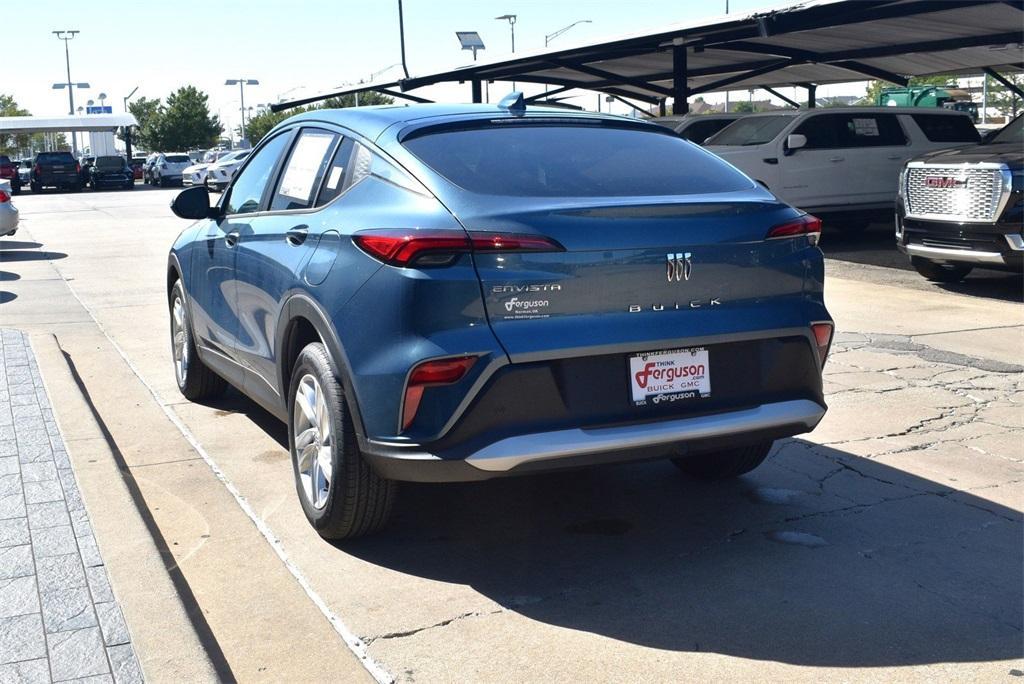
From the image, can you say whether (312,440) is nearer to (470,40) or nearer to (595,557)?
(595,557)

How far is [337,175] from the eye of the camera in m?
4.78

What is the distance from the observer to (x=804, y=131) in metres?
16.6

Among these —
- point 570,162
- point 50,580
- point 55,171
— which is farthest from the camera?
point 55,171

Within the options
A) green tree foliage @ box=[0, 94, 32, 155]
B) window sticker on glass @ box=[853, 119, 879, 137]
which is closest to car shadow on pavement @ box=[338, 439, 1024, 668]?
window sticker on glass @ box=[853, 119, 879, 137]

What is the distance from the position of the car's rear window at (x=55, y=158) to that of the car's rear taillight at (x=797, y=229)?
4370 cm

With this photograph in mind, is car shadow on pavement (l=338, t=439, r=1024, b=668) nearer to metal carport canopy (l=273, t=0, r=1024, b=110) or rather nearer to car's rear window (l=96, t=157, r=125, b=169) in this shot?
metal carport canopy (l=273, t=0, r=1024, b=110)

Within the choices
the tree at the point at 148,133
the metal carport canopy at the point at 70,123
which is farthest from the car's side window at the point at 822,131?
the tree at the point at 148,133

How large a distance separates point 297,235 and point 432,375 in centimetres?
123

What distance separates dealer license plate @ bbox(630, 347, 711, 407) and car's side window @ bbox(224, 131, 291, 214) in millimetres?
2370

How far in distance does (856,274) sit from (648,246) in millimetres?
9754

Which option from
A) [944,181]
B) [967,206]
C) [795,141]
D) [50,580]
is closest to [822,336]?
[50,580]

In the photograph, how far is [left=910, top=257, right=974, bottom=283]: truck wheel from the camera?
12.0 metres

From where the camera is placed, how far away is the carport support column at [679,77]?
815 inches

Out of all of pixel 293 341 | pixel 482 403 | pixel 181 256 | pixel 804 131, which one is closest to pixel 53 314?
pixel 181 256
